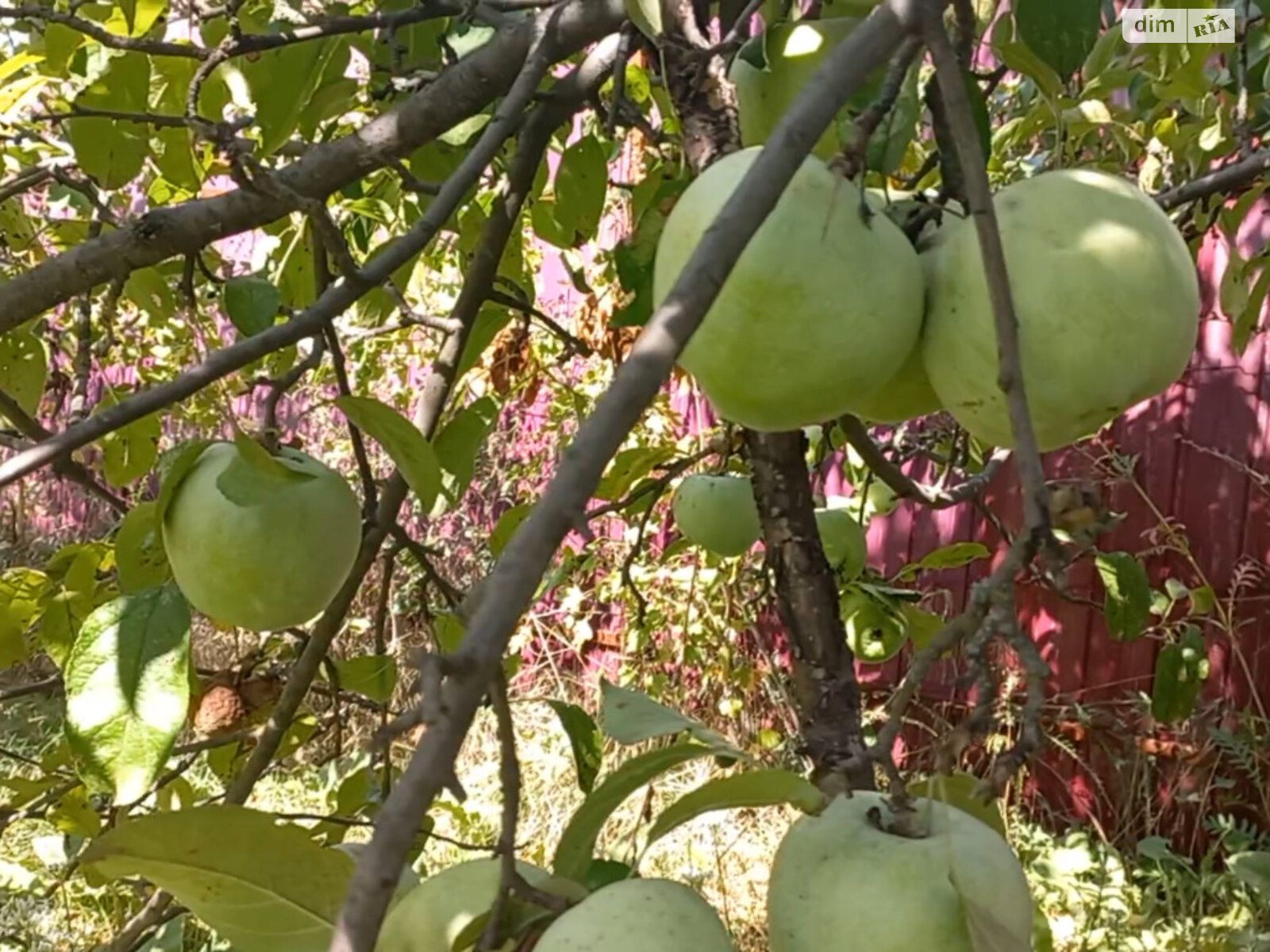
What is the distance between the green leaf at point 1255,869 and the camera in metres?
1.67

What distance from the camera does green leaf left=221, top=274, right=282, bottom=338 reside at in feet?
3.51

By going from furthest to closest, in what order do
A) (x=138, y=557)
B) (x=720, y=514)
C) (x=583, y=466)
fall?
(x=720, y=514)
(x=138, y=557)
(x=583, y=466)

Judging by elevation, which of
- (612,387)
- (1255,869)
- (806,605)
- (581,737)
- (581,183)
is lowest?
(1255,869)

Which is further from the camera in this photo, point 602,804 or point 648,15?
point 648,15

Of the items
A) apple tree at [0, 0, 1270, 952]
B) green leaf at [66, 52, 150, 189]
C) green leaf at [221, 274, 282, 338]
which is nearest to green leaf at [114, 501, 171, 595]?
apple tree at [0, 0, 1270, 952]

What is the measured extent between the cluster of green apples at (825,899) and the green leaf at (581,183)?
3.36ft

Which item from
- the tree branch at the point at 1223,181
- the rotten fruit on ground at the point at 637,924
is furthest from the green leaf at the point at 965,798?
the tree branch at the point at 1223,181

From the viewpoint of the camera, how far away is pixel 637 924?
0.47 meters

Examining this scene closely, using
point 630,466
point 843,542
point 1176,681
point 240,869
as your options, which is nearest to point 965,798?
point 240,869

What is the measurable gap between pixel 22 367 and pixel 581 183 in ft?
2.21

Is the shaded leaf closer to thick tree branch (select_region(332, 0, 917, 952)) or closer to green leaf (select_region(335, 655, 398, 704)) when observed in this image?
green leaf (select_region(335, 655, 398, 704))

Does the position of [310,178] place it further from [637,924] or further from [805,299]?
[637,924]

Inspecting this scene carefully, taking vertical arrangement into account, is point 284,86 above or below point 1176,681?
above

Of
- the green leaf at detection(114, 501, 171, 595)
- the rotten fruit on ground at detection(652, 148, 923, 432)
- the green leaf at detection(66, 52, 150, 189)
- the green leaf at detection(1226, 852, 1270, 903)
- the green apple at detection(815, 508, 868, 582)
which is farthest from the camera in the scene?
the green leaf at detection(1226, 852, 1270, 903)
